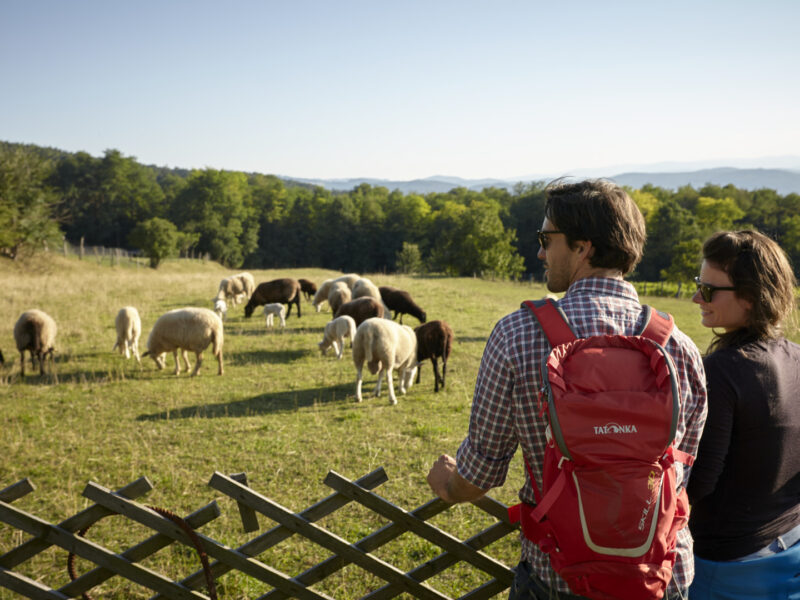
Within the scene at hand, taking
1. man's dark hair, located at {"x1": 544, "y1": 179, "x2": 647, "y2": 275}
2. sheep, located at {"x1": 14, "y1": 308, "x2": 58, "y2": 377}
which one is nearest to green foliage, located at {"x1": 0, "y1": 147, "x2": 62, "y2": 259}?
sheep, located at {"x1": 14, "y1": 308, "x2": 58, "y2": 377}

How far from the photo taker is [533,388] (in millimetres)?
1894

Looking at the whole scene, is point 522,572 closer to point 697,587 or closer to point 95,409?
point 697,587

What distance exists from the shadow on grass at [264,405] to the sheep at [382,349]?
0.72 metres

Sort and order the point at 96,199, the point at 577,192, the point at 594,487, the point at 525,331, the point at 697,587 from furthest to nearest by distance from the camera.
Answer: the point at 96,199 → the point at 697,587 → the point at 577,192 → the point at 525,331 → the point at 594,487

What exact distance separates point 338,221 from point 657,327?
89120 millimetres

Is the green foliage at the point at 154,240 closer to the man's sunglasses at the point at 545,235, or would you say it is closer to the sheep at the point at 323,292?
the sheep at the point at 323,292

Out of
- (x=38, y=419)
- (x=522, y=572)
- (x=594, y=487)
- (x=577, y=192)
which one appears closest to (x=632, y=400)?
(x=594, y=487)

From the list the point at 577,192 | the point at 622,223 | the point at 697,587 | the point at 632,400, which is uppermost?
the point at 577,192

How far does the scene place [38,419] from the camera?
8828 mm

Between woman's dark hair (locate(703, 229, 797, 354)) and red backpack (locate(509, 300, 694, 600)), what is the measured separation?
0.94 m

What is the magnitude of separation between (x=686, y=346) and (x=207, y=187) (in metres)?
87.6

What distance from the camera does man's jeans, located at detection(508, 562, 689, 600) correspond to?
6.44 feet

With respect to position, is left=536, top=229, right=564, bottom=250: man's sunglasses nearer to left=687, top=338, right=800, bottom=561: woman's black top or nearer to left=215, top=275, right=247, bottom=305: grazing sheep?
left=687, top=338, right=800, bottom=561: woman's black top

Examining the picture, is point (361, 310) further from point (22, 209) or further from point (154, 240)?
point (154, 240)
